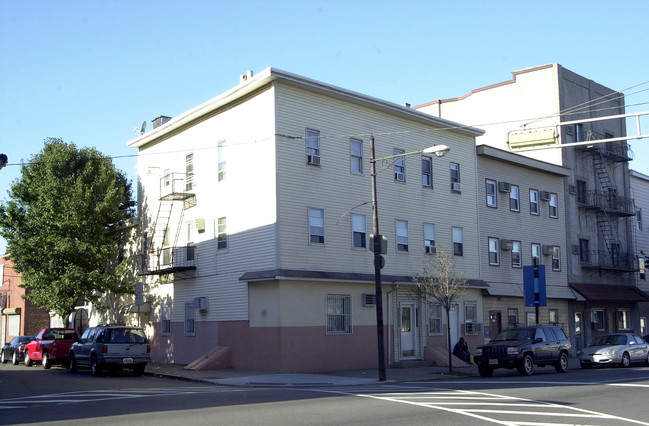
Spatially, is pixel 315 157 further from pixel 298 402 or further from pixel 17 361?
pixel 17 361

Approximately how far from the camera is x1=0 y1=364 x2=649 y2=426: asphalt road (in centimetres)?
1226

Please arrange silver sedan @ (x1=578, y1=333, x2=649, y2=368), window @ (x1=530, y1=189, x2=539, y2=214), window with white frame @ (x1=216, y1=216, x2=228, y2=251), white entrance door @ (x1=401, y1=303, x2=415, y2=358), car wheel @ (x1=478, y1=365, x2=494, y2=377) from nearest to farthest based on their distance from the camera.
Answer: car wheel @ (x1=478, y1=365, x2=494, y2=377) → silver sedan @ (x1=578, y1=333, x2=649, y2=368) → window with white frame @ (x1=216, y1=216, x2=228, y2=251) → white entrance door @ (x1=401, y1=303, x2=415, y2=358) → window @ (x1=530, y1=189, x2=539, y2=214)

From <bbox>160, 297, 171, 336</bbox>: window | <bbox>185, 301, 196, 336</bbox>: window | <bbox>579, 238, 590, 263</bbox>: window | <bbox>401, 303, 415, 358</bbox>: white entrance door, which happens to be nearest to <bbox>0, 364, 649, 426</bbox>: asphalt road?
<bbox>401, 303, 415, 358</bbox>: white entrance door

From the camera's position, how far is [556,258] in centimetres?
3872

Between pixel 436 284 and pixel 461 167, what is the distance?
8.89 meters

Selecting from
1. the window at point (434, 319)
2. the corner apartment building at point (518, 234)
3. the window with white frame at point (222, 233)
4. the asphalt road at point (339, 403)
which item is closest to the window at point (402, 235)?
the window at point (434, 319)

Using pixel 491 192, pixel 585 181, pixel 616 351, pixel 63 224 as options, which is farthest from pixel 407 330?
pixel 585 181

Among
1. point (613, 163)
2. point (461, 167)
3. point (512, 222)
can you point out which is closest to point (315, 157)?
point (461, 167)

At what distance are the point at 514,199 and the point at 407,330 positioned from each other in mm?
11600

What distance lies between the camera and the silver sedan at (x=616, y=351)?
27.7 metres

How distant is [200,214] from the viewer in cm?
2983

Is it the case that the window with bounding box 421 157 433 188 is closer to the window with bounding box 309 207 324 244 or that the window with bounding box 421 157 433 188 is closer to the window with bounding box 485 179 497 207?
the window with bounding box 485 179 497 207

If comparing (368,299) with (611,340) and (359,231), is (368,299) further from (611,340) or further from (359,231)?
(611,340)

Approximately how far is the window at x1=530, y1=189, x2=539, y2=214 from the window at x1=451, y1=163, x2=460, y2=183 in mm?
7073
